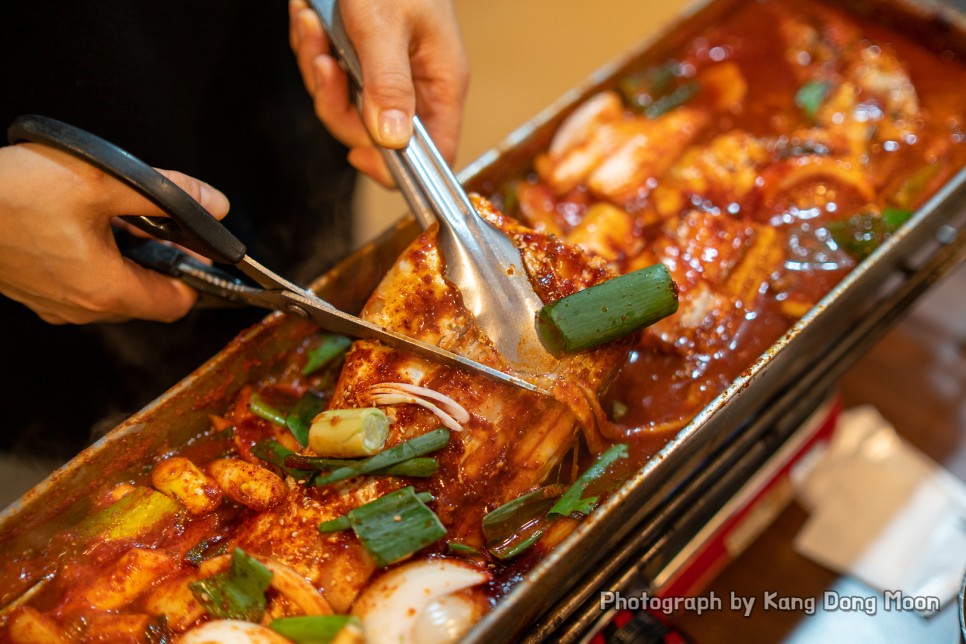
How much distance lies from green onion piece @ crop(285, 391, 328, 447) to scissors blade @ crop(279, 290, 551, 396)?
1.12ft

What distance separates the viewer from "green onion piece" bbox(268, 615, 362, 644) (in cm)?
170

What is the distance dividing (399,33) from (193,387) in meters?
1.28

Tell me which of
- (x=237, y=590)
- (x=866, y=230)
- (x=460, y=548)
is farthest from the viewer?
(x=866, y=230)

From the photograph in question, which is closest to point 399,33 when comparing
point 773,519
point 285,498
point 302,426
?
point 302,426

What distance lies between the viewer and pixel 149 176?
1833 mm

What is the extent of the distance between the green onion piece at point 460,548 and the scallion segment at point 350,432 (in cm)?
32

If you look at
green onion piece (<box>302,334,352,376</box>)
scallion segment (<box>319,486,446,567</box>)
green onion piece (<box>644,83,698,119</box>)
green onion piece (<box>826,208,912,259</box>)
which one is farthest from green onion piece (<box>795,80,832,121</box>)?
scallion segment (<box>319,486,446,567</box>)

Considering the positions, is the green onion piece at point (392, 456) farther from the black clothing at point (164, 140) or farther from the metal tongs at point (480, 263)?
the black clothing at point (164, 140)

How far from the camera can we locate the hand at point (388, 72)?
2.20 m

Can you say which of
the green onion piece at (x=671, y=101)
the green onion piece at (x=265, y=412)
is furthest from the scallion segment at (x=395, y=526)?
the green onion piece at (x=671, y=101)

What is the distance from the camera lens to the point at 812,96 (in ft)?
10.1

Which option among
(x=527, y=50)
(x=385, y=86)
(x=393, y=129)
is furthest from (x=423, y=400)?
(x=527, y=50)

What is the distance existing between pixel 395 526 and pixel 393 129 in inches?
45.5

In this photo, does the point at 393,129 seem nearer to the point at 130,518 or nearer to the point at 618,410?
the point at 618,410
